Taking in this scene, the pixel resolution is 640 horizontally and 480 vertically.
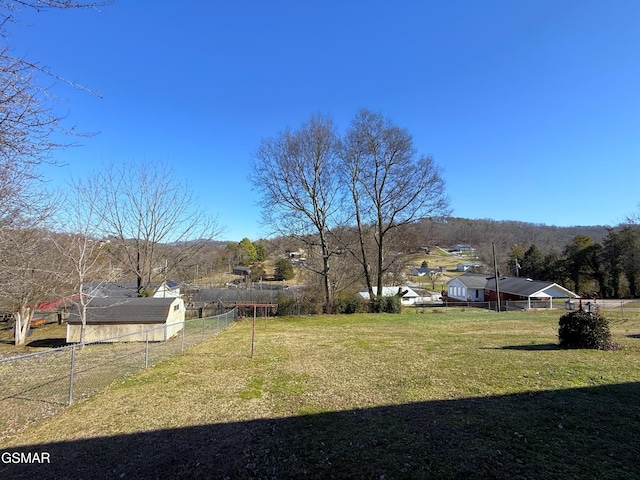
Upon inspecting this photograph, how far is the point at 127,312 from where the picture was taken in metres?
16.8

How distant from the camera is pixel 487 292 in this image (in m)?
46.7

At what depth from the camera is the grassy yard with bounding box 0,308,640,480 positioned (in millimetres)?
3961

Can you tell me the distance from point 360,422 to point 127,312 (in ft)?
52.2

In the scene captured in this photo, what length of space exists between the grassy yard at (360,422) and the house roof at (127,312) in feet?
27.9

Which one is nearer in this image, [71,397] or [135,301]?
[71,397]

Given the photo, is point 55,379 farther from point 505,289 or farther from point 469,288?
point 469,288

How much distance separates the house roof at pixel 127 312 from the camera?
1647 cm

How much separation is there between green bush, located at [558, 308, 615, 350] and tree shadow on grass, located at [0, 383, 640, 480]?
5.53 metres

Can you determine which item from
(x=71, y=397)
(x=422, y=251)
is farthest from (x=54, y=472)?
(x=422, y=251)

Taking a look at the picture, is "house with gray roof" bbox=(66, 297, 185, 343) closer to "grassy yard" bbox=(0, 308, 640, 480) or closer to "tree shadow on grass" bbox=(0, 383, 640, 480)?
"grassy yard" bbox=(0, 308, 640, 480)

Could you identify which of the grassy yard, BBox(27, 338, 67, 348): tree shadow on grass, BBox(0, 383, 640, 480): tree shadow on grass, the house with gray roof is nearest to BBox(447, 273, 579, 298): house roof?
the grassy yard

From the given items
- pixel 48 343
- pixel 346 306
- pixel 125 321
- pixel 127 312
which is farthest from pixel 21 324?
pixel 346 306

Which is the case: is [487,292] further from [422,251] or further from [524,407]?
[524,407]

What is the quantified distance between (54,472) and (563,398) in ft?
26.9
